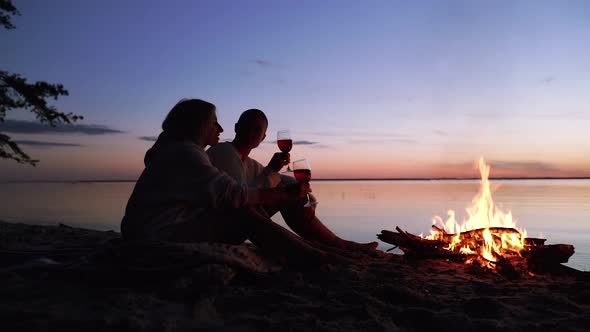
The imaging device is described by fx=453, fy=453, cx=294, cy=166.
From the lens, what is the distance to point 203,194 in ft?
11.2

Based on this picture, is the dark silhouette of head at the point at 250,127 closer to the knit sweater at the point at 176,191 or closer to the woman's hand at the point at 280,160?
the woman's hand at the point at 280,160

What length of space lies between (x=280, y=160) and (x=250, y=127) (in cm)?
50

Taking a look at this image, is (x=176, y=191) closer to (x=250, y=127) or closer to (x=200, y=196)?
(x=200, y=196)

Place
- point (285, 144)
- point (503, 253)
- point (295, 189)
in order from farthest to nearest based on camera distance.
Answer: point (503, 253) < point (285, 144) < point (295, 189)

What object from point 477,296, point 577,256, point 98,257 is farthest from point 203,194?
point 577,256

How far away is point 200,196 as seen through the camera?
342cm

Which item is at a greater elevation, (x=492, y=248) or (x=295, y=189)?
(x=295, y=189)

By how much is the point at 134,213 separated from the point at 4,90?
1150 centimetres

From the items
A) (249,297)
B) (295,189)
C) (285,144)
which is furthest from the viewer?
(285,144)

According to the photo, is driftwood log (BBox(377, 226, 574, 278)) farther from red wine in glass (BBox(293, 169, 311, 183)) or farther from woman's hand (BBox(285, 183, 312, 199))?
woman's hand (BBox(285, 183, 312, 199))

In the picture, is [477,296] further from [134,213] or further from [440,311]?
[134,213]

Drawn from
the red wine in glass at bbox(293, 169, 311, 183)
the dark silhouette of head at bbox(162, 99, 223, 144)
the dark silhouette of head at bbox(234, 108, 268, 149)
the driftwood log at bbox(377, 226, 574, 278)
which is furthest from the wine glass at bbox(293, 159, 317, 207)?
the driftwood log at bbox(377, 226, 574, 278)

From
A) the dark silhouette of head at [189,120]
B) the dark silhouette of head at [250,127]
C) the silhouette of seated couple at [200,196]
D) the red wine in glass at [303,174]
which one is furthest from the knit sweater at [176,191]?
the dark silhouette of head at [250,127]

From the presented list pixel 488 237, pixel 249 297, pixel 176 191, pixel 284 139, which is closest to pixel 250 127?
pixel 284 139
